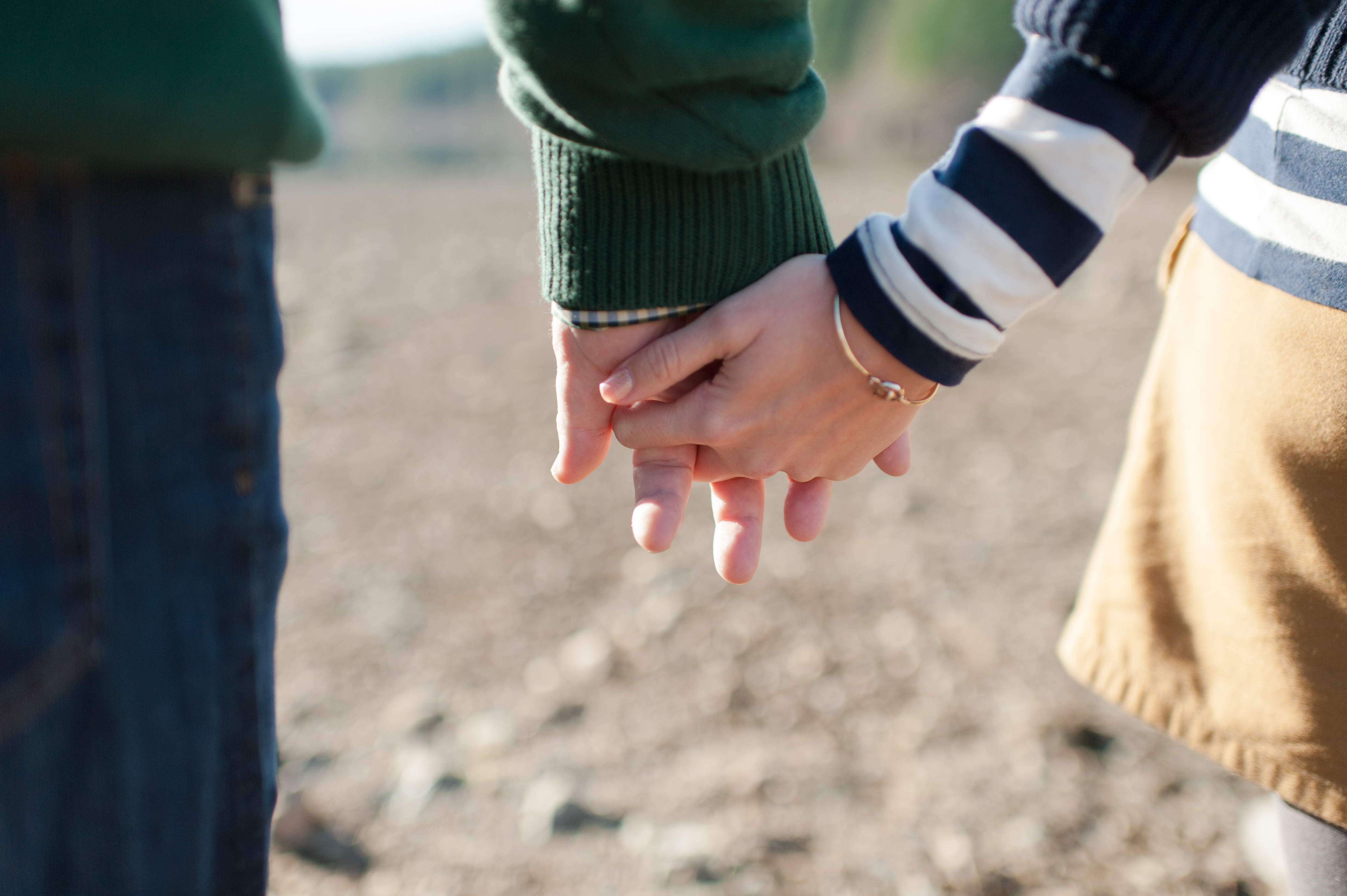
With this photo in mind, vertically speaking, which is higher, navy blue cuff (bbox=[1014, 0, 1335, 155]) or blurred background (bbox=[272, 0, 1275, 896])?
navy blue cuff (bbox=[1014, 0, 1335, 155])

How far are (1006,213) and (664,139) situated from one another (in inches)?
15.7

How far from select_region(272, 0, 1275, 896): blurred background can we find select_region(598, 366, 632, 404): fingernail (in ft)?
1.71

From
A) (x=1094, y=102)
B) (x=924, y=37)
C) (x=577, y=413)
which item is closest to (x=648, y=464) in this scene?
(x=577, y=413)

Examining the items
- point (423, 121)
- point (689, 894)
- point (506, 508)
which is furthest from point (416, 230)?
point (423, 121)

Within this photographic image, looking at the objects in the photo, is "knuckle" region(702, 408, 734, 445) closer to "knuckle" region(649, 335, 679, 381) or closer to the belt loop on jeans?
"knuckle" region(649, 335, 679, 381)

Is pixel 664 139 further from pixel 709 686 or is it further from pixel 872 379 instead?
pixel 709 686

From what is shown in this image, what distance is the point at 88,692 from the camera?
2.98 feet

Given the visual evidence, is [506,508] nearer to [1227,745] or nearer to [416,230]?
[1227,745]

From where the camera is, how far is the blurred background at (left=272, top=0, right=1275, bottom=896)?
210cm

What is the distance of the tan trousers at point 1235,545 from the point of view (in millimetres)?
1133

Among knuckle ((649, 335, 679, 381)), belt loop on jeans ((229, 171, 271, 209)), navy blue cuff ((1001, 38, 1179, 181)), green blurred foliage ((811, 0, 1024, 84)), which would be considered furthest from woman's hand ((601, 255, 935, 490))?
green blurred foliage ((811, 0, 1024, 84))

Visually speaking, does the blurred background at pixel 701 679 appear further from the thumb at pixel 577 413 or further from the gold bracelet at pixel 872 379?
the gold bracelet at pixel 872 379

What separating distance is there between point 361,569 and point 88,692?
8.60 feet

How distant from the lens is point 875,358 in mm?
1172
